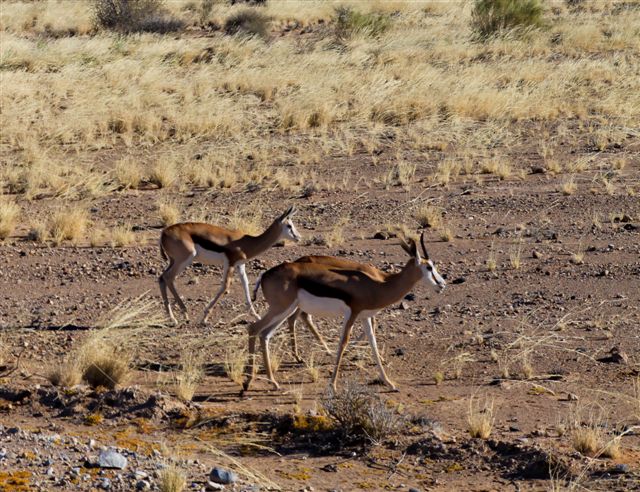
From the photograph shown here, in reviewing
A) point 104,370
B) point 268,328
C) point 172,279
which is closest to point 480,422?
point 268,328

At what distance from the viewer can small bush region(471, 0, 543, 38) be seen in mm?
32938

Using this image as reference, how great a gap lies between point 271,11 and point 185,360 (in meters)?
32.4

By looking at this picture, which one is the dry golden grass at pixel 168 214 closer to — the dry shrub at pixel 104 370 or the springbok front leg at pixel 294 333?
the springbok front leg at pixel 294 333

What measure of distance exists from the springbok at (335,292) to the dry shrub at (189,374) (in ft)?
1.43

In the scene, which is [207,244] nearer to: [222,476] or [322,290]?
[322,290]

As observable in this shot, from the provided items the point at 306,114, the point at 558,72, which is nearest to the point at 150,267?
the point at 306,114

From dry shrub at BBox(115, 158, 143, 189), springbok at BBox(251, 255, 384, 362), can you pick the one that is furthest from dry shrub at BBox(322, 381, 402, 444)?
dry shrub at BBox(115, 158, 143, 189)

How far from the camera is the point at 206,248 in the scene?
12.0m

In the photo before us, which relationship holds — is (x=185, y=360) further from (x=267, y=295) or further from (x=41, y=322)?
(x=41, y=322)

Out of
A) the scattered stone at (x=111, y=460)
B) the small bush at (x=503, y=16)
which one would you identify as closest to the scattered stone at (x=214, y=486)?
the scattered stone at (x=111, y=460)

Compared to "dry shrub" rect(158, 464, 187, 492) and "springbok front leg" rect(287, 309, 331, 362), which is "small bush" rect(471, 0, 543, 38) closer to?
"springbok front leg" rect(287, 309, 331, 362)

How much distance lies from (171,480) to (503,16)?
2811 cm

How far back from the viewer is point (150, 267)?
13.8 m

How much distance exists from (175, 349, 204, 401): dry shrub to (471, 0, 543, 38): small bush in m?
24.0
